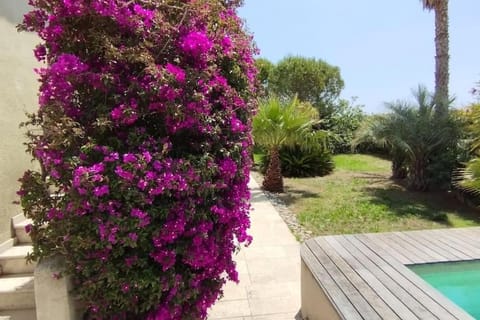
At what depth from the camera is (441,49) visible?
12.3m

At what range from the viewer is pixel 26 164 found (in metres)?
5.00

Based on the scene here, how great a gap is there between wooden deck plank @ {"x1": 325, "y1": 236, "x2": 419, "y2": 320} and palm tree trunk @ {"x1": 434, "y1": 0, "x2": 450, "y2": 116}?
33.3 feet

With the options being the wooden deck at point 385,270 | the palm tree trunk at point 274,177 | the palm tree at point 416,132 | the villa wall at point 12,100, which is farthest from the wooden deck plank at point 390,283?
the palm tree at point 416,132

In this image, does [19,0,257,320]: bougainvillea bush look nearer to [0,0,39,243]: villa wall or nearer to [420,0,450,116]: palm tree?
[0,0,39,243]: villa wall

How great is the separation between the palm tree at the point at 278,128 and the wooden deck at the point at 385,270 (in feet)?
19.6

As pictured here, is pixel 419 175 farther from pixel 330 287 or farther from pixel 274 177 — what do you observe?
pixel 330 287

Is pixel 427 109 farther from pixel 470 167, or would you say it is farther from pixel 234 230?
pixel 234 230

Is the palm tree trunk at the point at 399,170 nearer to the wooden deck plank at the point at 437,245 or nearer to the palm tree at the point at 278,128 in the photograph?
the palm tree at the point at 278,128

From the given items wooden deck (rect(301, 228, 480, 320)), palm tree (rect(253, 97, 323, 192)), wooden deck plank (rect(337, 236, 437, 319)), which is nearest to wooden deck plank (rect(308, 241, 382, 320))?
wooden deck (rect(301, 228, 480, 320))

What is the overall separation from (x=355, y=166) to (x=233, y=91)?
1315cm

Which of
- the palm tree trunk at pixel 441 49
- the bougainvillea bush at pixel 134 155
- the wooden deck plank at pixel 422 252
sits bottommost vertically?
the wooden deck plank at pixel 422 252

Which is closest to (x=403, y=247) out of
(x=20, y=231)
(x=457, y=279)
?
(x=457, y=279)

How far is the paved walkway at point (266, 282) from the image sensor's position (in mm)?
4133

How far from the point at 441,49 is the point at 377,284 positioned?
464 inches
